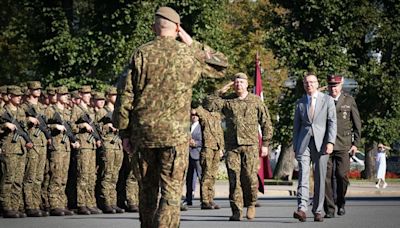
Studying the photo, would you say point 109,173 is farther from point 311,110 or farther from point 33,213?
point 311,110

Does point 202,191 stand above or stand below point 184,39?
below

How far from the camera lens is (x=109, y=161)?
19.9m

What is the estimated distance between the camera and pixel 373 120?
47656 mm

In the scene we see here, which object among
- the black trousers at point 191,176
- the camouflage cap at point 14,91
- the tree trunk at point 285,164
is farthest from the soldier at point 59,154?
the tree trunk at point 285,164

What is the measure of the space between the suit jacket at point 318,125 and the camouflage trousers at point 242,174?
0.69m

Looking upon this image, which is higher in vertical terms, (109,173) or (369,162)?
(369,162)

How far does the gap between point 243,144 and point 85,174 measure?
11.7 ft

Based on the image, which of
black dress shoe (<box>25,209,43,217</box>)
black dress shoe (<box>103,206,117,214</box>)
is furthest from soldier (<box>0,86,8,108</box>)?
black dress shoe (<box>103,206,117,214</box>)

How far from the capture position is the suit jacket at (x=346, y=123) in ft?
59.8

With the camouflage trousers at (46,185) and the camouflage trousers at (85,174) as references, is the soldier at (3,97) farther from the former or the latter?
the camouflage trousers at (85,174)

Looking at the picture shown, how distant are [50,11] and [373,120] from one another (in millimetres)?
14471

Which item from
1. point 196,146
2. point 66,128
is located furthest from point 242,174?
point 196,146

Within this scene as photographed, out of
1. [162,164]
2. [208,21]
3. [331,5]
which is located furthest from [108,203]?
[331,5]

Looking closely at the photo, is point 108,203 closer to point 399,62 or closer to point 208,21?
point 208,21
